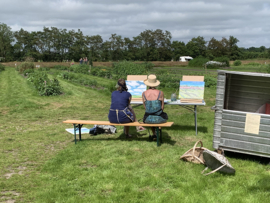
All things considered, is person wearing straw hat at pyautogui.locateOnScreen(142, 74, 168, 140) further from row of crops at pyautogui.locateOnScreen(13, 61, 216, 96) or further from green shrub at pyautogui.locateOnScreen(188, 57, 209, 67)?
green shrub at pyautogui.locateOnScreen(188, 57, 209, 67)

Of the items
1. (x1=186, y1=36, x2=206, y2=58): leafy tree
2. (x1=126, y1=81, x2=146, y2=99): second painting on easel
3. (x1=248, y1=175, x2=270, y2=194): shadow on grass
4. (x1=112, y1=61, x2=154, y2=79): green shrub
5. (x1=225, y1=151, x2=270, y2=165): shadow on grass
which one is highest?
(x1=186, y1=36, x2=206, y2=58): leafy tree

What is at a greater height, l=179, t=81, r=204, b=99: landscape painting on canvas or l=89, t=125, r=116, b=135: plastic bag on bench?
l=179, t=81, r=204, b=99: landscape painting on canvas

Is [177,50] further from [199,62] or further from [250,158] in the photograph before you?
[250,158]

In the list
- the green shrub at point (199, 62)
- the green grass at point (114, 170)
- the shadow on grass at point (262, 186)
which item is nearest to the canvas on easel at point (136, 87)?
the green grass at point (114, 170)

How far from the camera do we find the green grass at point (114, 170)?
3930 millimetres

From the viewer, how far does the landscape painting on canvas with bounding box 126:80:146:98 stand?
7.70m

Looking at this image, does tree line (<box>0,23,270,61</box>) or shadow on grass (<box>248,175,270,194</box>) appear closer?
shadow on grass (<box>248,175,270,194</box>)

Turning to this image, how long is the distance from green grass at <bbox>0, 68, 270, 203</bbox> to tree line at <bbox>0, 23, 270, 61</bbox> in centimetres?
5405

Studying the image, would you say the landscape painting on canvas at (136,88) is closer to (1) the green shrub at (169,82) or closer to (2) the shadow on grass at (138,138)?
(2) the shadow on grass at (138,138)

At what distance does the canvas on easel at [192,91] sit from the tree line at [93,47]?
53828 mm

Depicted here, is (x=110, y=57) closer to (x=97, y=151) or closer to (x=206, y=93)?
(x=206, y=93)

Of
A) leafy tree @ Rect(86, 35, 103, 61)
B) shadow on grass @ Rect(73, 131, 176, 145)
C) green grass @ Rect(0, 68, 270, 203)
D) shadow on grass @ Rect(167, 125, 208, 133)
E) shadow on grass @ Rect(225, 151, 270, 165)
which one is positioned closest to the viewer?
green grass @ Rect(0, 68, 270, 203)

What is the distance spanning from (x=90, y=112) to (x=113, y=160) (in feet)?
17.8

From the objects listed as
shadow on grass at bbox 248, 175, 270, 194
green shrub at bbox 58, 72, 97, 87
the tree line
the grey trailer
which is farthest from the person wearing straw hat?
the tree line
